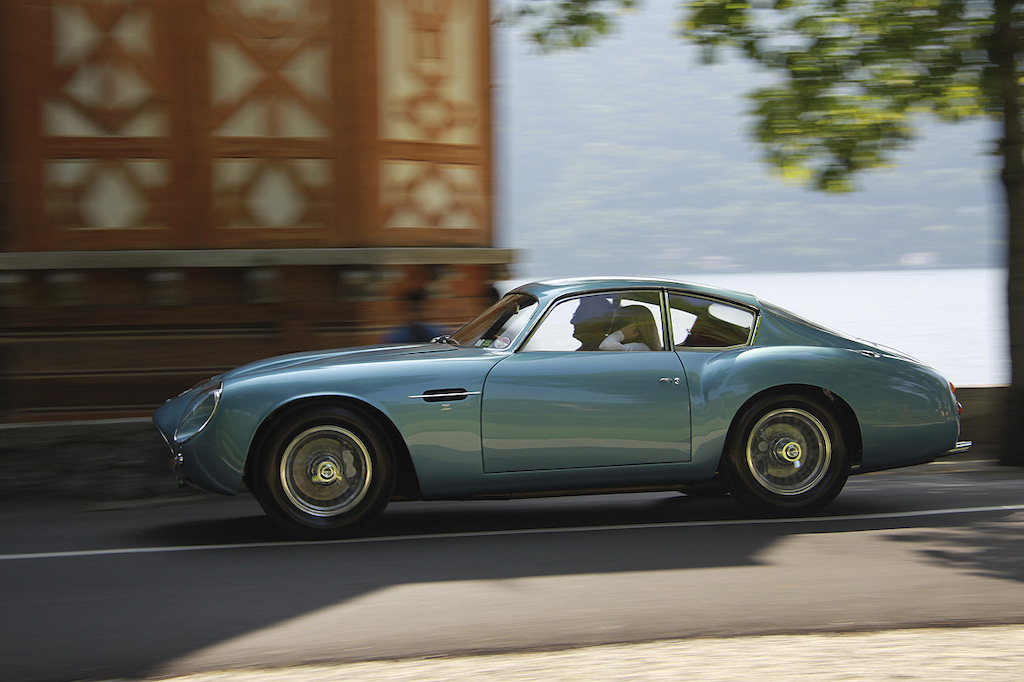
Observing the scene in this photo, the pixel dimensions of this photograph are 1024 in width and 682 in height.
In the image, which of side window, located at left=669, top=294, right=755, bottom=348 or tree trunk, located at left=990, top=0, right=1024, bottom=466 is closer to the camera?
side window, located at left=669, top=294, right=755, bottom=348

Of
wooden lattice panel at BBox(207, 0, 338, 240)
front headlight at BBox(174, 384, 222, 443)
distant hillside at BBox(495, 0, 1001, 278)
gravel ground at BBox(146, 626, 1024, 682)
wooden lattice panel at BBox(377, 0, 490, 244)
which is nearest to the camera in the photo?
gravel ground at BBox(146, 626, 1024, 682)

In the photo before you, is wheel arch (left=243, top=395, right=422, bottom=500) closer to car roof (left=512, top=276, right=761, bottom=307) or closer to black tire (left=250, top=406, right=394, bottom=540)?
black tire (left=250, top=406, right=394, bottom=540)

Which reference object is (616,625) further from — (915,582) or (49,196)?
(49,196)

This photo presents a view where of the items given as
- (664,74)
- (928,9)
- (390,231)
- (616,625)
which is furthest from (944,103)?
(664,74)

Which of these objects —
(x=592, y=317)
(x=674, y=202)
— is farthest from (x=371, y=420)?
(x=674, y=202)

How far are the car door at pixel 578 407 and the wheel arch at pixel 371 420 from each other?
0.45m

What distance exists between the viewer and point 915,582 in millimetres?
5105

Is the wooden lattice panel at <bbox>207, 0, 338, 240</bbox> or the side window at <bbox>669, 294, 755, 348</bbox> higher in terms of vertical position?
the wooden lattice panel at <bbox>207, 0, 338, 240</bbox>

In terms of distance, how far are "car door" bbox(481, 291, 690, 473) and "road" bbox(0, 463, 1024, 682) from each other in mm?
463

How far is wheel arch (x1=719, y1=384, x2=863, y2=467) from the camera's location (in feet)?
21.5

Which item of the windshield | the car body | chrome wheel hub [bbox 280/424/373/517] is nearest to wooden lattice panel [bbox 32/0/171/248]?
the car body

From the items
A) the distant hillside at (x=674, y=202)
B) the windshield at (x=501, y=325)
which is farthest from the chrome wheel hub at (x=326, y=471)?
the distant hillside at (x=674, y=202)

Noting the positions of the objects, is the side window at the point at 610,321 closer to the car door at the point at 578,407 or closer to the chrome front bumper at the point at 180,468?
the car door at the point at 578,407

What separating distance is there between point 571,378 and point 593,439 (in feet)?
1.22
